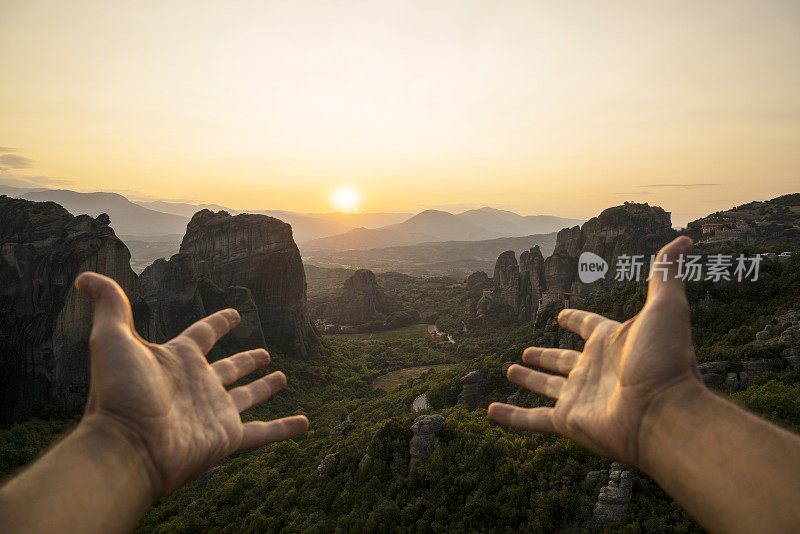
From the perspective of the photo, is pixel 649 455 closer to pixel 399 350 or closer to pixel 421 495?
pixel 421 495

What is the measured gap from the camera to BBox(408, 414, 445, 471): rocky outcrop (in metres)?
16.1

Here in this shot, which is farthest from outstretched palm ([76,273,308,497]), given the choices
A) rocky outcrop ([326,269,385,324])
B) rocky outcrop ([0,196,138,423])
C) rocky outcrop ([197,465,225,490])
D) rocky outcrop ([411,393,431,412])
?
rocky outcrop ([326,269,385,324])

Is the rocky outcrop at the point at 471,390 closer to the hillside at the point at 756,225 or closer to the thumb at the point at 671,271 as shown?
the thumb at the point at 671,271

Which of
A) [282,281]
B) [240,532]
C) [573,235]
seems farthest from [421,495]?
[573,235]

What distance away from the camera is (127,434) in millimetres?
3816

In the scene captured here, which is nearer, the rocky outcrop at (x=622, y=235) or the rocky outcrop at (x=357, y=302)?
the rocky outcrop at (x=622, y=235)

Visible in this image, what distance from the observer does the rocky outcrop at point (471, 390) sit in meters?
27.3

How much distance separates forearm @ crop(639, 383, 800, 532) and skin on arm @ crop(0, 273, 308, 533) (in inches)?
187

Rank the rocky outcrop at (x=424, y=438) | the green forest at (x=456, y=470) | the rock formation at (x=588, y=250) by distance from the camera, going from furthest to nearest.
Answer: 1. the rock formation at (x=588, y=250)
2. the rocky outcrop at (x=424, y=438)
3. the green forest at (x=456, y=470)

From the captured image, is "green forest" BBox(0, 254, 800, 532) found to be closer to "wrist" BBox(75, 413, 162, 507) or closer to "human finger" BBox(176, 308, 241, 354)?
"human finger" BBox(176, 308, 241, 354)

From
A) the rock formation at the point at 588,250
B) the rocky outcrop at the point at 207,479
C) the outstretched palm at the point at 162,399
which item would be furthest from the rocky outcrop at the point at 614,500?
the rock formation at the point at 588,250

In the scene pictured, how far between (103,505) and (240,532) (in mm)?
16749

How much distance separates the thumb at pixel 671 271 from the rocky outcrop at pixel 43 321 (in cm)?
3806

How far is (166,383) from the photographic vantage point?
4395 millimetres
